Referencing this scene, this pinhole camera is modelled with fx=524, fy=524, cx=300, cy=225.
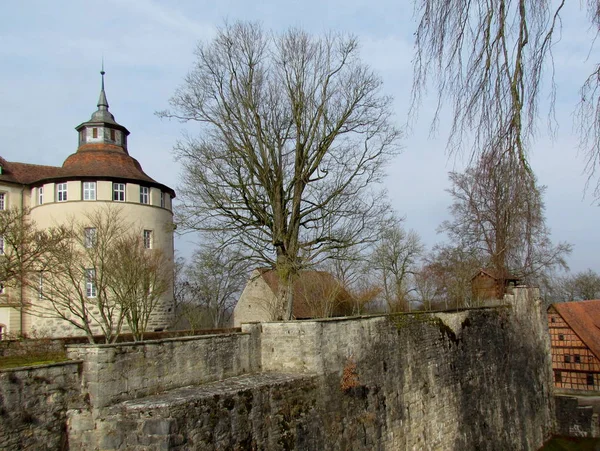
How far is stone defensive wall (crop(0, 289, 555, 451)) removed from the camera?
22.3 feet

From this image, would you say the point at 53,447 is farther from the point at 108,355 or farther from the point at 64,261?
the point at 64,261

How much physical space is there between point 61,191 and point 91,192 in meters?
1.32

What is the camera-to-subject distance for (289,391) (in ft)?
28.9

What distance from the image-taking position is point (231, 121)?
54.1 feet

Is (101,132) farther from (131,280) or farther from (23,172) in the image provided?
(131,280)

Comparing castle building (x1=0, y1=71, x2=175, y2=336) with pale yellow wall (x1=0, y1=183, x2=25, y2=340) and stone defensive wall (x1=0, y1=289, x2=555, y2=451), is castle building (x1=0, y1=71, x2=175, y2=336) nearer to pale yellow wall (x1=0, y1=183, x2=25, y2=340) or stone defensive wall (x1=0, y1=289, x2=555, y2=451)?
pale yellow wall (x1=0, y1=183, x2=25, y2=340)

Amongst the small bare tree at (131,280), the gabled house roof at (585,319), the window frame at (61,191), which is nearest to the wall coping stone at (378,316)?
the small bare tree at (131,280)

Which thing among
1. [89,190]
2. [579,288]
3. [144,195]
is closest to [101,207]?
[89,190]

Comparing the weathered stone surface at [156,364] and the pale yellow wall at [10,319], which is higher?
the pale yellow wall at [10,319]

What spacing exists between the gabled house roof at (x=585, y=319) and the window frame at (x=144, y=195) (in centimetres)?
2234

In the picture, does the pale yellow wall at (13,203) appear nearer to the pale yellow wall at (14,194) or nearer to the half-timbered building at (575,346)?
the pale yellow wall at (14,194)

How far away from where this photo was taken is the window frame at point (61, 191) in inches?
873

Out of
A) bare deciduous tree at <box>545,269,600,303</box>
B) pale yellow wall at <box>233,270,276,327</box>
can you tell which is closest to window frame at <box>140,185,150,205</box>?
pale yellow wall at <box>233,270,276,327</box>

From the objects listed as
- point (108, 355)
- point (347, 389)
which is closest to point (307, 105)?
point (347, 389)
